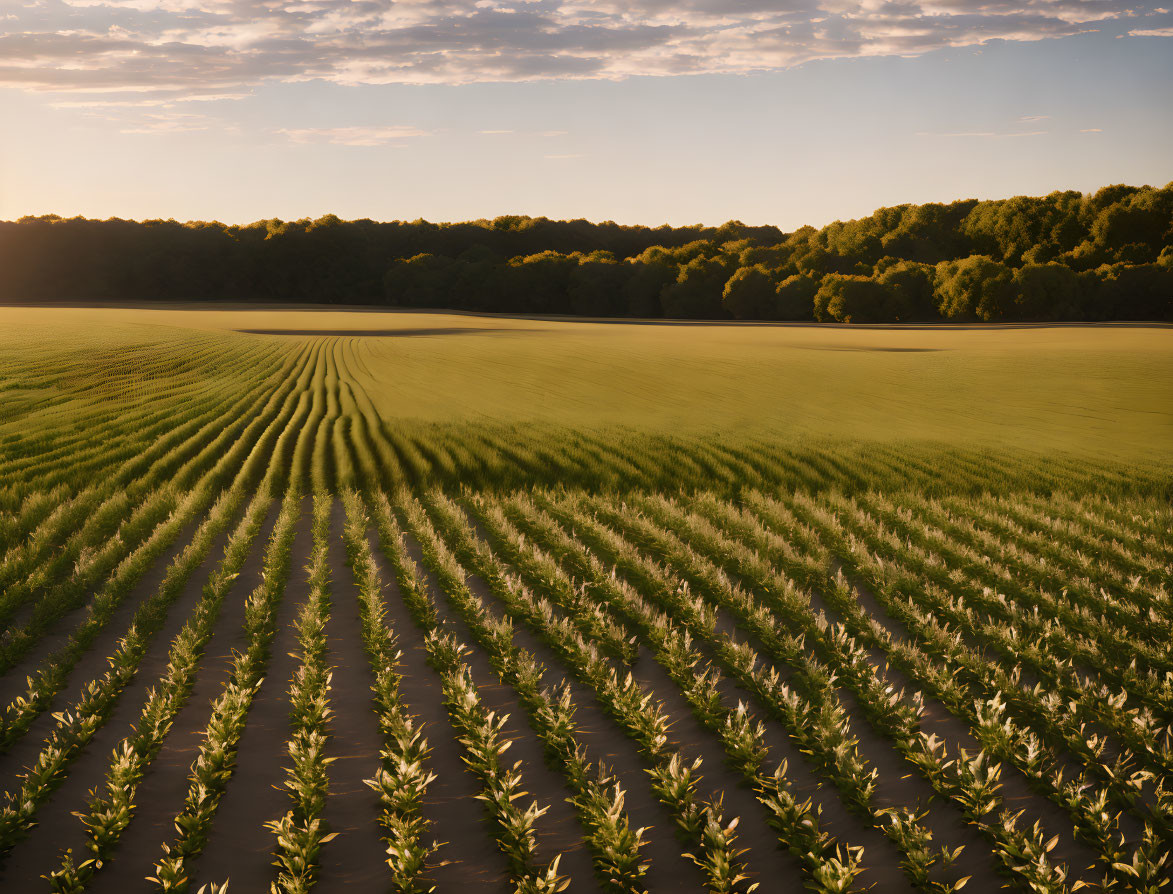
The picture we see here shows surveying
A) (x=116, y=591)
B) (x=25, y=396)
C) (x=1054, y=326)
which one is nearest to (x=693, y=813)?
(x=116, y=591)

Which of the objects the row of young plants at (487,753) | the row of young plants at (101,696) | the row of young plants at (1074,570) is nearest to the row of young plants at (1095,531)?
the row of young plants at (1074,570)

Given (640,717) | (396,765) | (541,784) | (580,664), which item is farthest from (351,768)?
(580,664)

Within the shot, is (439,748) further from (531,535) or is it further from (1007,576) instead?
(1007,576)

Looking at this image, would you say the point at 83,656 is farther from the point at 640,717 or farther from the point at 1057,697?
the point at 1057,697

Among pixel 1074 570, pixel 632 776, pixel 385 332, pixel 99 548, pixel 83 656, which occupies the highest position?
pixel 385 332

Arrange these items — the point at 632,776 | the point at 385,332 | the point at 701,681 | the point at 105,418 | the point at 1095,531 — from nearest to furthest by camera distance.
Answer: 1. the point at 632,776
2. the point at 701,681
3. the point at 1095,531
4. the point at 105,418
5. the point at 385,332

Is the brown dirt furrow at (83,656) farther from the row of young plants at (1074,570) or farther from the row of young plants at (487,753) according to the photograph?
the row of young plants at (1074,570)

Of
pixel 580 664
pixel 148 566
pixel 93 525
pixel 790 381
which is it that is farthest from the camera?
pixel 790 381
